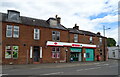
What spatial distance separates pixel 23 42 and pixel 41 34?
3.56m

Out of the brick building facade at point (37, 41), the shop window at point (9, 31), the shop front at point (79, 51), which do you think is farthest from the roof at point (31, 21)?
the shop front at point (79, 51)

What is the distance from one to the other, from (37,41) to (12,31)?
443 centimetres

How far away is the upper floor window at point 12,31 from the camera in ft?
70.5

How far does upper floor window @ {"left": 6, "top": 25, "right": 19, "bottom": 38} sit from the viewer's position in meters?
21.5

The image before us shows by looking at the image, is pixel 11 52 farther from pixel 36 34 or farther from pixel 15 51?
pixel 36 34

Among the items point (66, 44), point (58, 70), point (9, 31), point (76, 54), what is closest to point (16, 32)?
point (9, 31)

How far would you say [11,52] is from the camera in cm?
2134

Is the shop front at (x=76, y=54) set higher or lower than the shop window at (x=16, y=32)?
lower

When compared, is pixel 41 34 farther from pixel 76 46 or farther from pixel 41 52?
pixel 76 46

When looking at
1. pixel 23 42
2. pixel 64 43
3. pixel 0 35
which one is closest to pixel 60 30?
pixel 64 43

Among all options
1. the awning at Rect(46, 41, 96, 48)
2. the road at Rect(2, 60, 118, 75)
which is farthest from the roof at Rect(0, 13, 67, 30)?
the road at Rect(2, 60, 118, 75)

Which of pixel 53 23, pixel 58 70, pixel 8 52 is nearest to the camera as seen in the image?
pixel 58 70

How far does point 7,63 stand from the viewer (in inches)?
821

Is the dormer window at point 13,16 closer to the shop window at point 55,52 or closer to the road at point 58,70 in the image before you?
the shop window at point 55,52
